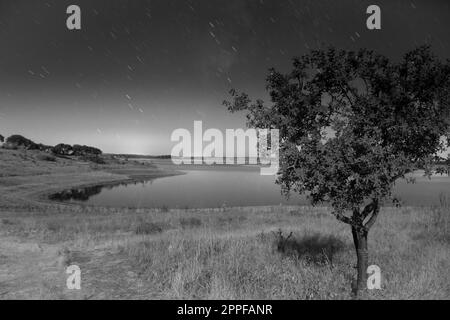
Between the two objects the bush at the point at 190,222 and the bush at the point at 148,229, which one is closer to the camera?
the bush at the point at 148,229

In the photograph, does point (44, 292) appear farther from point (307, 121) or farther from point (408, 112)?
point (408, 112)

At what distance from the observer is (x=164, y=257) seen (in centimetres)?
1322

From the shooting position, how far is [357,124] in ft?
→ 27.8

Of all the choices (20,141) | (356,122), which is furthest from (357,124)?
(20,141)

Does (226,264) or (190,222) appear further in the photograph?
(190,222)

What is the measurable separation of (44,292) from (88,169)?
9605cm

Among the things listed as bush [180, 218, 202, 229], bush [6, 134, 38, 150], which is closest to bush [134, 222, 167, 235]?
bush [180, 218, 202, 229]

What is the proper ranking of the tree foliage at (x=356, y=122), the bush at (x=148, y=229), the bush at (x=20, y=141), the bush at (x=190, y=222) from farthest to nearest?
the bush at (x=20, y=141) < the bush at (x=190, y=222) < the bush at (x=148, y=229) < the tree foliage at (x=356, y=122)

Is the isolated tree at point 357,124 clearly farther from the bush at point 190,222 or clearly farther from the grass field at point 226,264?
the bush at point 190,222

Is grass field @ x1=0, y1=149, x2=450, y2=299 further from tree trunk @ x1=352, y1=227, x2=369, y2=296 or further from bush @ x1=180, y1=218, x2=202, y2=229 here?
bush @ x1=180, y1=218, x2=202, y2=229

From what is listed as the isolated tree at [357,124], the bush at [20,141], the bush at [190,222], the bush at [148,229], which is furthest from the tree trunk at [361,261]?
the bush at [20,141]

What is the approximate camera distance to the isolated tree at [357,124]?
8.16 meters

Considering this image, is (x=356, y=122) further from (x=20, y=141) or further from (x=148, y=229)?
(x=20, y=141)
